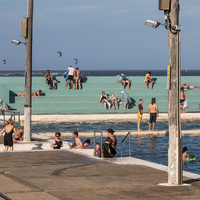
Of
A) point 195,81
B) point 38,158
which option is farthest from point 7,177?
point 195,81

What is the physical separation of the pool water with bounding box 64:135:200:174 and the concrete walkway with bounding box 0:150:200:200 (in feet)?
14.3

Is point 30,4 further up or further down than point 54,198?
further up

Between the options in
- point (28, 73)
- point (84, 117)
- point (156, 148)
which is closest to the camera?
point (28, 73)

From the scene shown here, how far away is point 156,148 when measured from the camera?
19.0 metres

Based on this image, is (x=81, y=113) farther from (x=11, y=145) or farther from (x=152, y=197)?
(x=152, y=197)

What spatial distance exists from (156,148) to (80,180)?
32.9 feet

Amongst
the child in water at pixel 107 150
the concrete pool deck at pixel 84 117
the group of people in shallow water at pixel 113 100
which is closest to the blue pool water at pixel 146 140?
the concrete pool deck at pixel 84 117

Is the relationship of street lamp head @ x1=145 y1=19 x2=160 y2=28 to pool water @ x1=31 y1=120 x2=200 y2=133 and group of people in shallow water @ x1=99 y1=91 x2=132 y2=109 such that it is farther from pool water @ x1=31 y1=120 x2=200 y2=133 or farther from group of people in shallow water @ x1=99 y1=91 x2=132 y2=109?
group of people in shallow water @ x1=99 y1=91 x2=132 y2=109

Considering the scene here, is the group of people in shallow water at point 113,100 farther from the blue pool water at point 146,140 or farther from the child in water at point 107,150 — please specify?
the child in water at point 107,150

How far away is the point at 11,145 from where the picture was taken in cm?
1502

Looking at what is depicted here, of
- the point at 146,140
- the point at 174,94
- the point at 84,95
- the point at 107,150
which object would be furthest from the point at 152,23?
the point at 84,95

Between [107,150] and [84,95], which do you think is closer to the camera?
[107,150]

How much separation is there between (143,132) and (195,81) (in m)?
16.1

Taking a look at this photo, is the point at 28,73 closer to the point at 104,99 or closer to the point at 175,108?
the point at 175,108
